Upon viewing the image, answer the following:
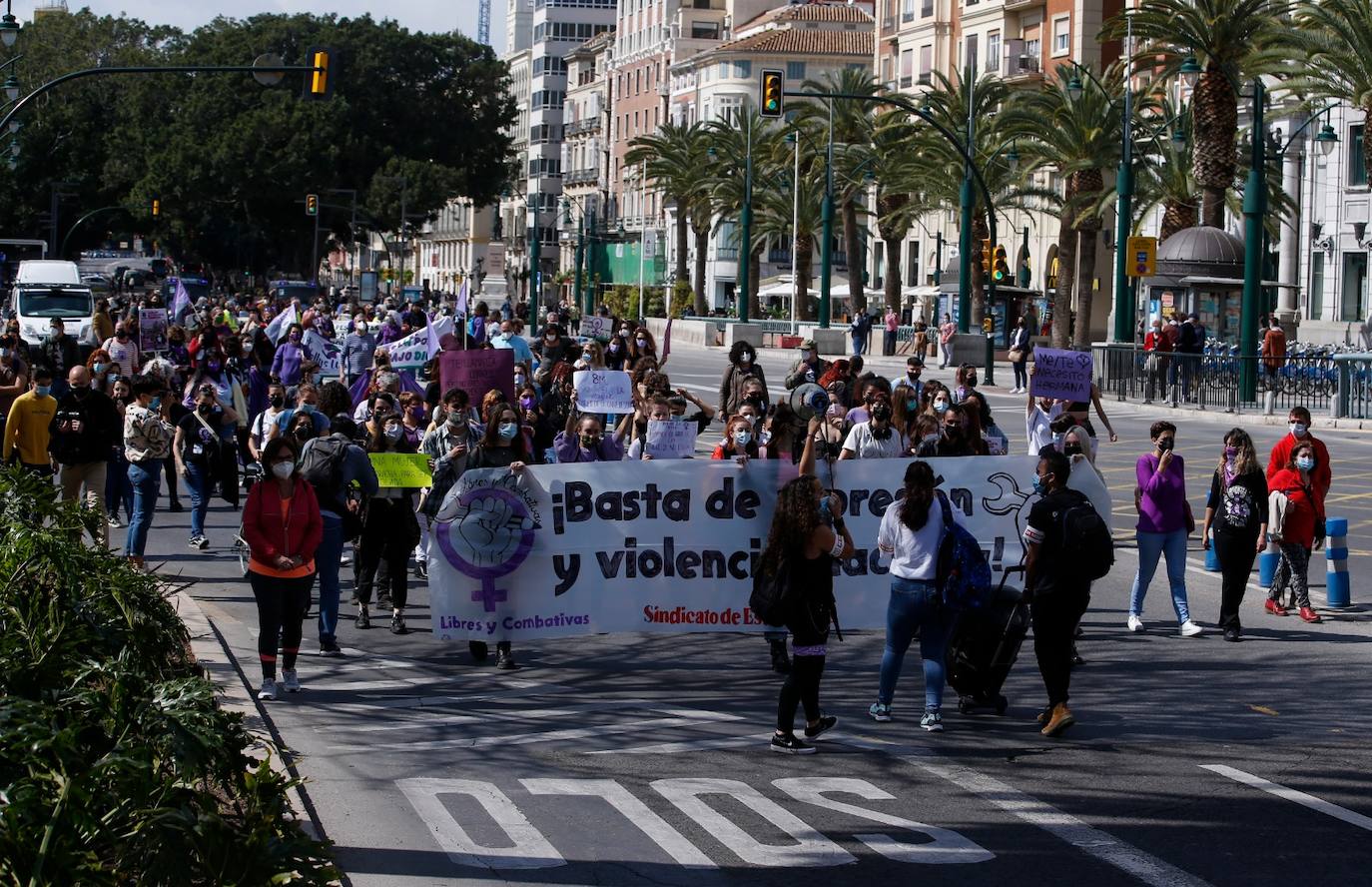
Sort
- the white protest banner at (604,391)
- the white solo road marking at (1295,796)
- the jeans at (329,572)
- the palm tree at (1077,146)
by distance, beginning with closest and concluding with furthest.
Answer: the white solo road marking at (1295,796) → the jeans at (329,572) → the white protest banner at (604,391) → the palm tree at (1077,146)

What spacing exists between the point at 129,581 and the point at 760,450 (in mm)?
6350

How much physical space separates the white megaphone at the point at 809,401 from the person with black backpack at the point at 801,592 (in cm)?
770

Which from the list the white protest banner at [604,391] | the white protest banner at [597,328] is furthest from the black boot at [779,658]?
the white protest banner at [597,328]

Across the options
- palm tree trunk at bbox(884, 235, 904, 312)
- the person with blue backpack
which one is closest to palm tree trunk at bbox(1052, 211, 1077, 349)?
palm tree trunk at bbox(884, 235, 904, 312)

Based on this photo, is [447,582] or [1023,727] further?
[447,582]

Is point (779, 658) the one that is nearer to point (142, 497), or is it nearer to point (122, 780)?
point (142, 497)

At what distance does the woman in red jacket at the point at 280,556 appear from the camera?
441 inches

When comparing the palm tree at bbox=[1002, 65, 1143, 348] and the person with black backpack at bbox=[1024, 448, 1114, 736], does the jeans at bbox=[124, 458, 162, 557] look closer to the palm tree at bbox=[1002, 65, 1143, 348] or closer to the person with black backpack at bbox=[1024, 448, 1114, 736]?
the person with black backpack at bbox=[1024, 448, 1114, 736]

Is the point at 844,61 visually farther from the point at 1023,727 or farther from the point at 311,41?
the point at 1023,727

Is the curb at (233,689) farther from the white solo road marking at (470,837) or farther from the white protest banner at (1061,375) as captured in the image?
the white protest banner at (1061,375)

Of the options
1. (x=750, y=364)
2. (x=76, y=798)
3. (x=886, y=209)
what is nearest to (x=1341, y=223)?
(x=886, y=209)

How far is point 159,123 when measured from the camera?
291ft

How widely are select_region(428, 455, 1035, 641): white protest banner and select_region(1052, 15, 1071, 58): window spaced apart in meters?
66.5

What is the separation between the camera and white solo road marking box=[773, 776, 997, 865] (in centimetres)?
806
